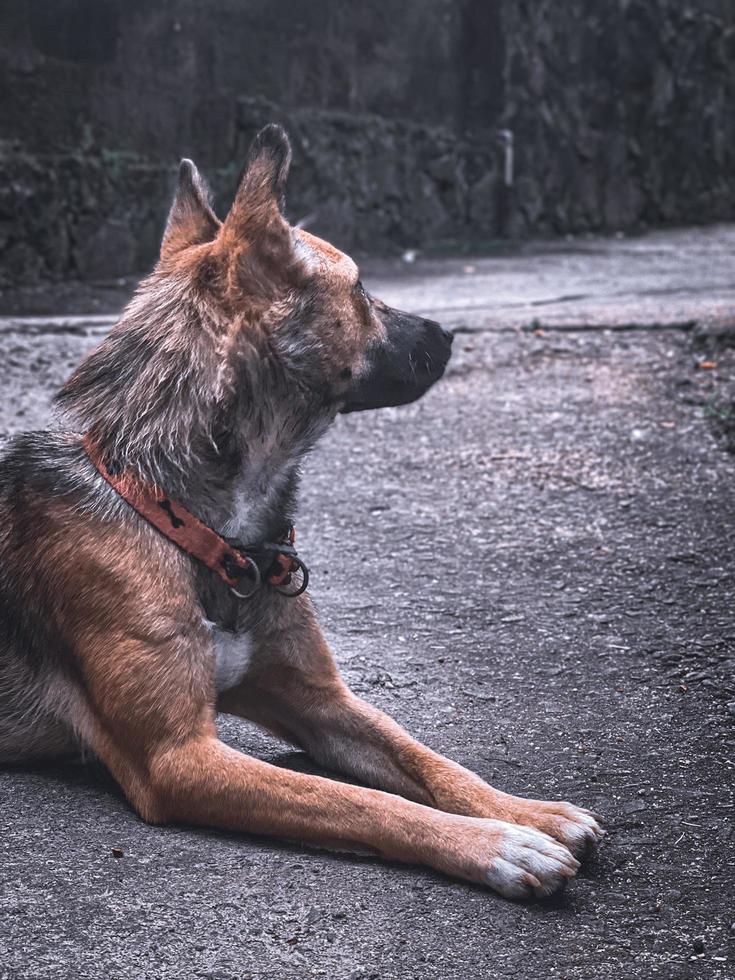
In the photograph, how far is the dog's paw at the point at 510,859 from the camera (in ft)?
8.04

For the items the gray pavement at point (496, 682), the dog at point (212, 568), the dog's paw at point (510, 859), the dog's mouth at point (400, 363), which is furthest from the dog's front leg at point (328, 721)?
the dog's mouth at point (400, 363)

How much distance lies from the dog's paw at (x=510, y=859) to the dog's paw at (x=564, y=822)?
0.22ft

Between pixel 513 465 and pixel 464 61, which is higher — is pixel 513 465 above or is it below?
below

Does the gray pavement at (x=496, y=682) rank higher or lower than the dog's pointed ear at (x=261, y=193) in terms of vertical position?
lower

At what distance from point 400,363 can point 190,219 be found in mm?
712

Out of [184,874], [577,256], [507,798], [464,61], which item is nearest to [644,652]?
[507,798]

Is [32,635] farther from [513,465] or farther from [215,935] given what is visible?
[513,465]

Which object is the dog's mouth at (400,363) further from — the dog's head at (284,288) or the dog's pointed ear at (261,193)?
the dog's pointed ear at (261,193)

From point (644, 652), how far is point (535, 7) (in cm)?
1230

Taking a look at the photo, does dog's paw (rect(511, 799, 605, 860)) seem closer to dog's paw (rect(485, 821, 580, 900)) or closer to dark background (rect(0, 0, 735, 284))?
dog's paw (rect(485, 821, 580, 900))

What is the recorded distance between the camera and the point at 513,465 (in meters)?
5.75

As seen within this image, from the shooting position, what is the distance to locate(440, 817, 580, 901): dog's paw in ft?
8.04

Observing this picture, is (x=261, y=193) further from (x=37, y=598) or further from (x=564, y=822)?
(x=564, y=822)

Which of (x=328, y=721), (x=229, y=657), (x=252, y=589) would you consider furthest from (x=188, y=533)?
(x=328, y=721)
